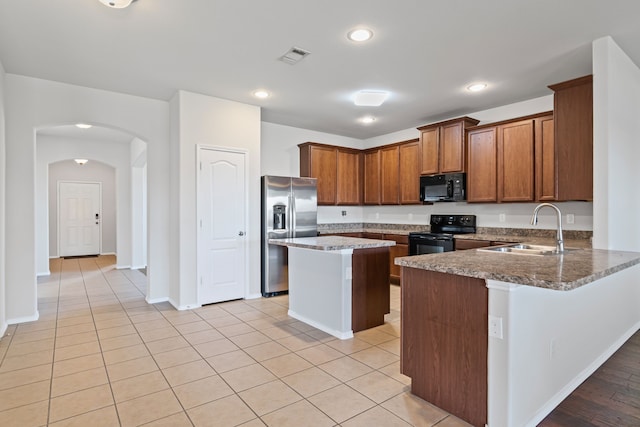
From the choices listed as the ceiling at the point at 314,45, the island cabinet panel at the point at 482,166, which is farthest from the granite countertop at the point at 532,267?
the island cabinet panel at the point at 482,166

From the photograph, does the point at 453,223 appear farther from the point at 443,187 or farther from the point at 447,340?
the point at 447,340

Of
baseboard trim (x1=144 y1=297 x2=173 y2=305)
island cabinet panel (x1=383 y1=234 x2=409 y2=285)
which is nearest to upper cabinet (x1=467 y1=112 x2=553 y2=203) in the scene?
island cabinet panel (x1=383 y1=234 x2=409 y2=285)

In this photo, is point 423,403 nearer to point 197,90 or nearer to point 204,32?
point 204,32

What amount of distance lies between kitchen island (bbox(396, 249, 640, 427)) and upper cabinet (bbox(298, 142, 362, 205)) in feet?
12.4

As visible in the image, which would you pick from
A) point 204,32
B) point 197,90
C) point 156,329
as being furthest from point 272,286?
point 204,32

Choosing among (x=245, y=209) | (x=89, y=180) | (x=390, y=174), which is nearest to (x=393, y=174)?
(x=390, y=174)

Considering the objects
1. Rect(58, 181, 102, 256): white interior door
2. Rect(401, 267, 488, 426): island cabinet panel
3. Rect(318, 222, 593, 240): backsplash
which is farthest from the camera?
Rect(58, 181, 102, 256): white interior door

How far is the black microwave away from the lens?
4910 mm

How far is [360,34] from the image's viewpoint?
2848 mm

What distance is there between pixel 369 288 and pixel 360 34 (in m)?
2.35

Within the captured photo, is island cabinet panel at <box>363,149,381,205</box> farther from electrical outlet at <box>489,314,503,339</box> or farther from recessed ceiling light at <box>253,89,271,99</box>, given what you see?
electrical outlet at <box>489,314,503,339</box>

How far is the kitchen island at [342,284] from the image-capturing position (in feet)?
10.7

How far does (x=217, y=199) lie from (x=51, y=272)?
4845mm

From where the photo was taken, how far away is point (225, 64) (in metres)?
3.45
